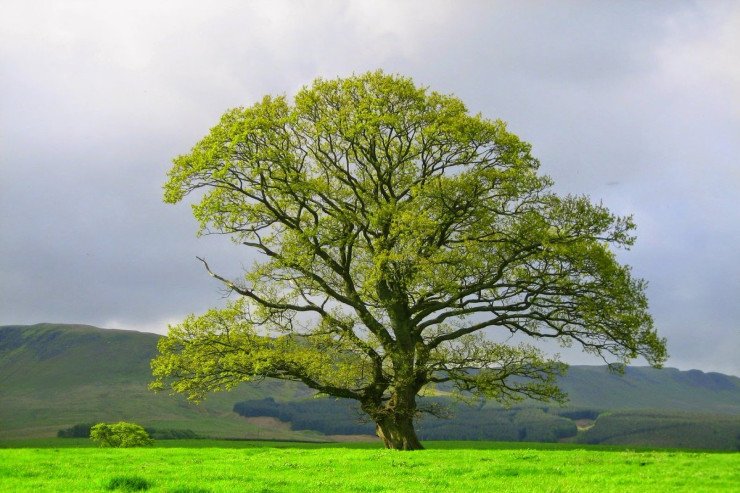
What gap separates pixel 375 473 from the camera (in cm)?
1962

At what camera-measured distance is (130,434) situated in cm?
5778

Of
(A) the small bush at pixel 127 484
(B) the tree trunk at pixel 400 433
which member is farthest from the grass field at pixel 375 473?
(B) the tree trunk at pixel 400 433

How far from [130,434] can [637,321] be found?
47.2m

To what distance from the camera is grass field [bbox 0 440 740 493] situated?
52.2 ft

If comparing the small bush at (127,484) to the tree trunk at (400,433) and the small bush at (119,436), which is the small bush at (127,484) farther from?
the small bush at (119,436)

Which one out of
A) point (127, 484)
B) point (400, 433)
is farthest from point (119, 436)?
point (127, 484)

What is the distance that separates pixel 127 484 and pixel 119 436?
46457 mm

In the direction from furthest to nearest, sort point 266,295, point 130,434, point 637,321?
point 130,434 → point 266,295 → point 637,321

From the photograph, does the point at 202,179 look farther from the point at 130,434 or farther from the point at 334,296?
the point at 130,434

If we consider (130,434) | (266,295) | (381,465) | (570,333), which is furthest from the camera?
(130,434)

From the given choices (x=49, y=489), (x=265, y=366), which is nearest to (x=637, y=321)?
(x=265, y=366)

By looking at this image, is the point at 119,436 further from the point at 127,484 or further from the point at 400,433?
the point at 127,484

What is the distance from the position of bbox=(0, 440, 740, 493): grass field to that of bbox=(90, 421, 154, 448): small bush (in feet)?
104

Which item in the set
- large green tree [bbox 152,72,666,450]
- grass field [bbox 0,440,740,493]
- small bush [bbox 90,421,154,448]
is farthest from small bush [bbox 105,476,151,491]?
small bush [bbox 90,421,154,448]
